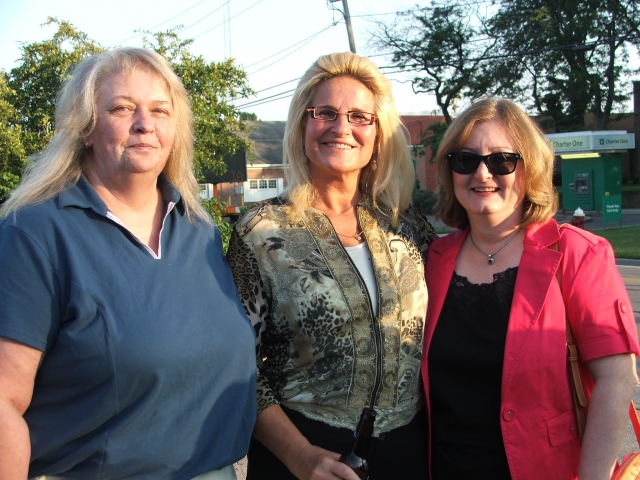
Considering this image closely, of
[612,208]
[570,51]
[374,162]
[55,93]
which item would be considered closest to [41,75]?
[55,93]

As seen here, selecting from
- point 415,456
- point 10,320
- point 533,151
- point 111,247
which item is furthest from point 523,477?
point 10,320

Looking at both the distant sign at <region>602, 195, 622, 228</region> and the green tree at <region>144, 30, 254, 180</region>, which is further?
the distant sign at <region>602, 195, 622, 228</region>

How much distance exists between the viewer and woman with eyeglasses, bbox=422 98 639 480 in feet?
7.52

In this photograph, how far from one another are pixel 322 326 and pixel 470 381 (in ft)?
2.00

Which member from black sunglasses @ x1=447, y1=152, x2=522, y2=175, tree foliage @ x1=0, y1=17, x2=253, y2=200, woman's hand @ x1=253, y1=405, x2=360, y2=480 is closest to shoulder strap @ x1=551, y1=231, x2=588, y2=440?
black sunglasses @ x1=447, y1=152, x2=522, y2=175

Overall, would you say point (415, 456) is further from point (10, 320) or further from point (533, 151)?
point (10, 320)

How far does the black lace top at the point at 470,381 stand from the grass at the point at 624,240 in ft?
41.0

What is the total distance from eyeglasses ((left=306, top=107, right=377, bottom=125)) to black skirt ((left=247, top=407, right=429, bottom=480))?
120 cm

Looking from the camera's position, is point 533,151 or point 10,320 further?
point 533,151

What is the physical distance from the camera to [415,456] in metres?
2.61

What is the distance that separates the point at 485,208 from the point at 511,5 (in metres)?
40.0

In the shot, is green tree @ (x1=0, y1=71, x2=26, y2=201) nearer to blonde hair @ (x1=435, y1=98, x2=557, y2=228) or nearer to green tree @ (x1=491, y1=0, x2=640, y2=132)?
blonde hair @ (x1=435, y1=98, x2=557, y2=228)

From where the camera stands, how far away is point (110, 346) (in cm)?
197

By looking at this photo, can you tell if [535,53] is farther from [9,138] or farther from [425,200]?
[9,138]
